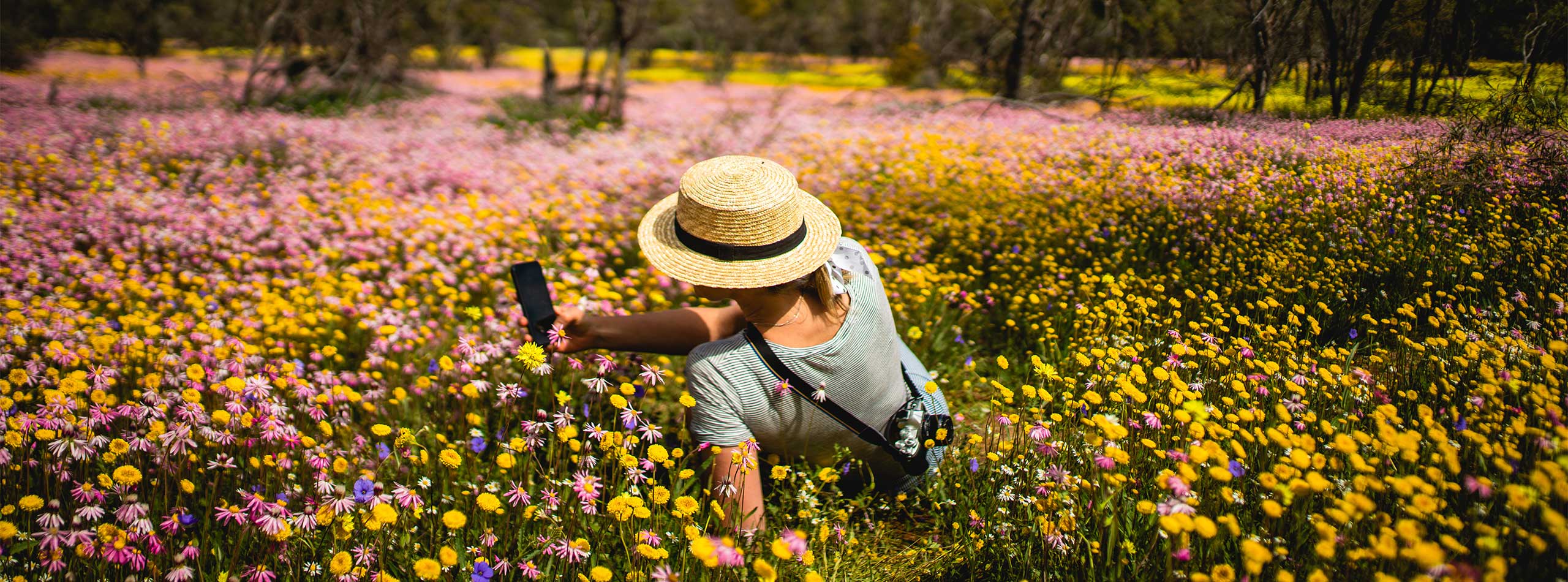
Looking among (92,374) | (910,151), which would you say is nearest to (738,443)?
(92,374)

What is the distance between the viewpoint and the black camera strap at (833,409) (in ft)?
7.16

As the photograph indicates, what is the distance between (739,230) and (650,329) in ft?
2.41

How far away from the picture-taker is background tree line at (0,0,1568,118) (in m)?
2.67

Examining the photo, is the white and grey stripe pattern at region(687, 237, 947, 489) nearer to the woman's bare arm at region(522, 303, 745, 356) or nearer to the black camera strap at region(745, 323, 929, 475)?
the black camera strap at region(745, 323, 929, 475)

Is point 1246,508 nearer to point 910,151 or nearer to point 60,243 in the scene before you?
point 910,151

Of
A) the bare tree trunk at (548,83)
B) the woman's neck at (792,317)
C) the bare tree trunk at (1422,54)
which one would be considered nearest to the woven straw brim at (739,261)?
the woman's neck at (792,317)

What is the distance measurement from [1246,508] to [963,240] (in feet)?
9.49

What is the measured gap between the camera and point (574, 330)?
2.50 meters

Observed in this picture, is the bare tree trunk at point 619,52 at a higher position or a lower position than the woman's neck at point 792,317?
higher

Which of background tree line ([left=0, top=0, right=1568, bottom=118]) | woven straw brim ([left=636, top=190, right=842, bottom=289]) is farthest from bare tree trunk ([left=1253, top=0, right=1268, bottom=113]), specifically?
woven straw brim ([left=636, top=190, right=842, bottom=289])

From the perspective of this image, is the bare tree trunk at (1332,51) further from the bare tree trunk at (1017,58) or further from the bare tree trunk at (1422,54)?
the bare tree trunk at (1017,58)

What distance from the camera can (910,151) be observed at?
262 inches

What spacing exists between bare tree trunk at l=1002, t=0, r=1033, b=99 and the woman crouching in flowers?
544 cm

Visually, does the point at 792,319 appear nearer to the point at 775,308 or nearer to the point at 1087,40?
the point at 775,308
